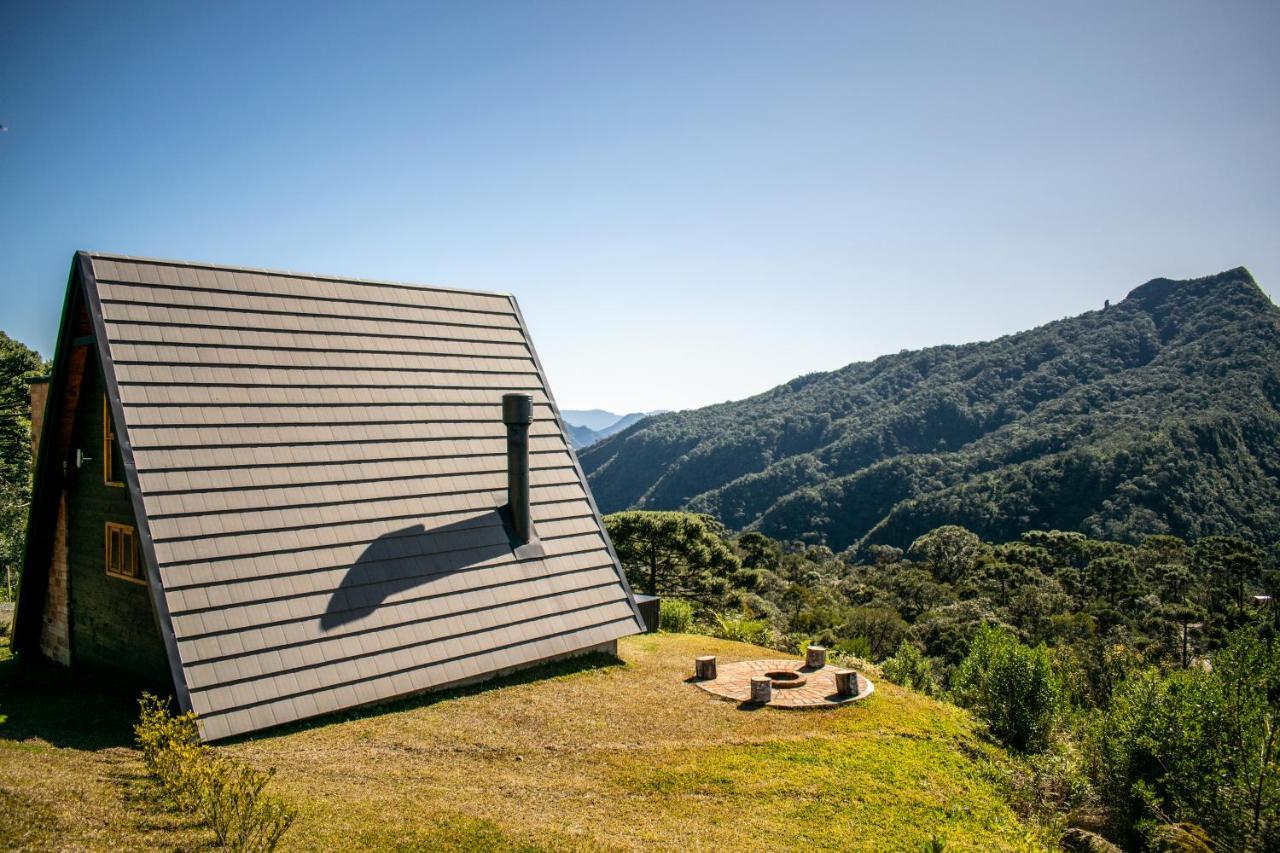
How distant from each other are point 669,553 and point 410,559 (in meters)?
17.4

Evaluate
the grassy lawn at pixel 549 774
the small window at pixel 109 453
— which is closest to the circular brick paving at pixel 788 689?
the grassy lawn at pixel 549 774

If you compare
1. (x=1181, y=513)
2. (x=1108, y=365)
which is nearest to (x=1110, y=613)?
(x=1181, y=513)

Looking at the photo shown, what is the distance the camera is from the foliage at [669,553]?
2681cm

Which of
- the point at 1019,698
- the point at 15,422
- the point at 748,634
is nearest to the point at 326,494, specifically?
the point at 748,634

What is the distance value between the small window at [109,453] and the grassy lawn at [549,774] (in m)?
2.88

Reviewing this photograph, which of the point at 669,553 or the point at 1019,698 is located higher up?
the point at 669,553

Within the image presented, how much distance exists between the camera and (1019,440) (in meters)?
95.1

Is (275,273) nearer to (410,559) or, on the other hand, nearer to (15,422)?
(410,559)

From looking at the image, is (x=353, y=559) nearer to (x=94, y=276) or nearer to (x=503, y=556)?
(x=503, y=556)

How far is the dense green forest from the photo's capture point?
9.43 m

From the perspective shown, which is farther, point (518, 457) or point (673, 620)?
point (673, 620)

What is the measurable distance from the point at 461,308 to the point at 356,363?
2.61m

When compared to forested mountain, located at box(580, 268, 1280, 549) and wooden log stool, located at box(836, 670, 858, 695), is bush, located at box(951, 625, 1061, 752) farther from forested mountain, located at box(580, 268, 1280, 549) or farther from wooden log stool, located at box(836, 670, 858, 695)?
forested mountain, located at box(580, 268, 1280, 549)

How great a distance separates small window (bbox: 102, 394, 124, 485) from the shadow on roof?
136 inches
